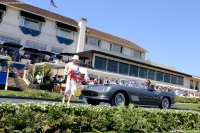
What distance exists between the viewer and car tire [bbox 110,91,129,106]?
9.77 m

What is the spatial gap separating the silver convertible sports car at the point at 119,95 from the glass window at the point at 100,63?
25.7 meters

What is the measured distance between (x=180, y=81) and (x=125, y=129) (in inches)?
1964

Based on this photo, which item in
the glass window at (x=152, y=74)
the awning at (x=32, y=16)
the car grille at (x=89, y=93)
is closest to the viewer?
the car grille at (x=89, y=93)

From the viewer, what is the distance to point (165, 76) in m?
49.8

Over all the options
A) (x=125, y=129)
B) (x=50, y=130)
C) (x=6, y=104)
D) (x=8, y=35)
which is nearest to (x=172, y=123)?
(x=125, y=129)

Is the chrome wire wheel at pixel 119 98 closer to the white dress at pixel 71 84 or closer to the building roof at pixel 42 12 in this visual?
the white dress at pixel 71 84

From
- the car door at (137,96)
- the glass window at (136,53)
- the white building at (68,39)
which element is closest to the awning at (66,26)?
the white building at (68,39)

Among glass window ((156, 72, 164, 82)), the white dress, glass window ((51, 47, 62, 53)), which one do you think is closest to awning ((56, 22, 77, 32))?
glass window ((51, 47, 62, 53))

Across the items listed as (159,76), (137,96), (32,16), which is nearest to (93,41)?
(32,16)

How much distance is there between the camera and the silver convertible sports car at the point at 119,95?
9.71 metres

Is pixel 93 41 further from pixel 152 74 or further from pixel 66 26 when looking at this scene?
pixel 152 74

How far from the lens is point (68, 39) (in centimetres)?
4022

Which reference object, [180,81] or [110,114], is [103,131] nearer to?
[110,114]

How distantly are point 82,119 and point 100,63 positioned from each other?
3169 centimetres
